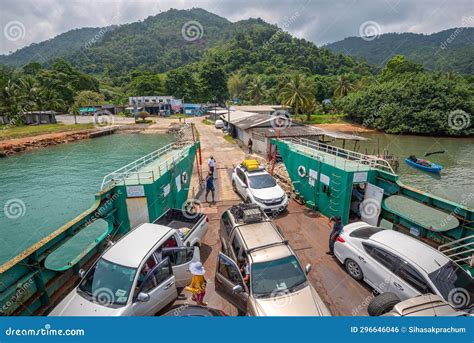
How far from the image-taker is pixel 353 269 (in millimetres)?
7133

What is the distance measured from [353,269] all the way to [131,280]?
19.1 feet

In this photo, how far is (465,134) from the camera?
137 feet

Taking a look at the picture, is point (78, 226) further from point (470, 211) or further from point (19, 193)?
point (19, 193)

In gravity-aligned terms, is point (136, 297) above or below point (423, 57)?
below

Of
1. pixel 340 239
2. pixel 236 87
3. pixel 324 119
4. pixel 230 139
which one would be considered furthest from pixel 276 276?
pixel 236 87

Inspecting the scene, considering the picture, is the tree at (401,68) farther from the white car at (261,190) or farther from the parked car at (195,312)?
the parked car at (195,312)

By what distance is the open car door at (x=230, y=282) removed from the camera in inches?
208

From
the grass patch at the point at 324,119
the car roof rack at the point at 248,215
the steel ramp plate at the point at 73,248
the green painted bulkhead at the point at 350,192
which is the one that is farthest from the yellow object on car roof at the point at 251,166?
the grass patch at the point at 324,119

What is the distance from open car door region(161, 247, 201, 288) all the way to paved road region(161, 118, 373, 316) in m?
0.38

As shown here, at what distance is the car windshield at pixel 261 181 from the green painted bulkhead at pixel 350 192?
167 centimetres

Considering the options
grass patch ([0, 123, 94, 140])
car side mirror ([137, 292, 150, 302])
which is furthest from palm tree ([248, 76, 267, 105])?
car side mirror ([137, 292, 150, 302])

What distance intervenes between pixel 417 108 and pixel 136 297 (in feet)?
173

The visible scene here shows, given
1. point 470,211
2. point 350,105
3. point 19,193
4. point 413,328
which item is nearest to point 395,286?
point 413,328

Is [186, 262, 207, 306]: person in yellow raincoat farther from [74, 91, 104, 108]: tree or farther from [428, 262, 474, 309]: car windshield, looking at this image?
[74, 91, 104, 108]: tree
